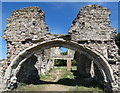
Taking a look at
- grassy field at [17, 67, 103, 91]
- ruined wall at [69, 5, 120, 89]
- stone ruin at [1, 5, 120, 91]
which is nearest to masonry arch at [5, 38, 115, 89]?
stone ruin at [1, 5, 120, 91]

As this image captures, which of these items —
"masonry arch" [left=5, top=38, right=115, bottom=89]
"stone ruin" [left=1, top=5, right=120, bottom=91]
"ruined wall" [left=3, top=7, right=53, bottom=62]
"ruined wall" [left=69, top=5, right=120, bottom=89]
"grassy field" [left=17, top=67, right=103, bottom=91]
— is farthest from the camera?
"ruined wall" [left=3, top=7, right=53, bottom=62]

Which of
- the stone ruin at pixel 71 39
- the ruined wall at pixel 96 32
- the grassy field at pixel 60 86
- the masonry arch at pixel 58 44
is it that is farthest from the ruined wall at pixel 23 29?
the grassy field at pixel 60 86

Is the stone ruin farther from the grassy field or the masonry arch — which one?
the grassy field

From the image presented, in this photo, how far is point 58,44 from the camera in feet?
24.7

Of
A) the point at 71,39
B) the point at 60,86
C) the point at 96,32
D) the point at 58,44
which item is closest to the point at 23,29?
the point at 58,44

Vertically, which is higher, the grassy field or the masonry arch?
the masonry arch

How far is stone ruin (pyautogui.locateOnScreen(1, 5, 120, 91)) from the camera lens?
271 inches

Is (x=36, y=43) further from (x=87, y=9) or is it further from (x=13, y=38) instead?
(x=87, y=9)

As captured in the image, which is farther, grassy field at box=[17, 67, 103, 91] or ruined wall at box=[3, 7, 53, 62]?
ruined wall at box=[3, 7, 53, 62]

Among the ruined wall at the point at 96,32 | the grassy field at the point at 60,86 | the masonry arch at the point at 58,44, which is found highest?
the ruined wall at the point at 96,32

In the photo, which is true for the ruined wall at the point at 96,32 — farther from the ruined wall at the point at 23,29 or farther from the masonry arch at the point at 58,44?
the ruined wall at the point at 23,29

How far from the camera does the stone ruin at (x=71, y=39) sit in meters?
6.89

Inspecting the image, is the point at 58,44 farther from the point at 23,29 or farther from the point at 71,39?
the point at 23,29

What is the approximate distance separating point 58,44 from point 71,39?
2.77ft
